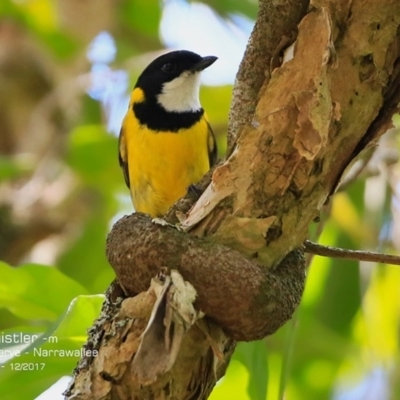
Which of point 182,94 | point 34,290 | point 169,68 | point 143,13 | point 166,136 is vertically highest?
point 143,13

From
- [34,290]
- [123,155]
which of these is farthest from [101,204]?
[34,290]

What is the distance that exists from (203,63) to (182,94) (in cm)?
15

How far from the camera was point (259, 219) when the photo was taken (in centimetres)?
126

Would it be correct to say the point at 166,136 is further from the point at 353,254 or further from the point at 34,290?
the point at 353,254

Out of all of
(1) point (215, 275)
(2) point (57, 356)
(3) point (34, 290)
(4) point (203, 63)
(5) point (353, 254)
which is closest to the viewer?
(1) point (215, 275)

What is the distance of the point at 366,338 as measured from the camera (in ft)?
9.70

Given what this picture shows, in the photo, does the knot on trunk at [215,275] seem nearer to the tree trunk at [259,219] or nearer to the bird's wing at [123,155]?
the tree trunk at [259,219]

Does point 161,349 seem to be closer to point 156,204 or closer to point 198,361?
point 198,361

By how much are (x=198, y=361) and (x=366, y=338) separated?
186 centimetres

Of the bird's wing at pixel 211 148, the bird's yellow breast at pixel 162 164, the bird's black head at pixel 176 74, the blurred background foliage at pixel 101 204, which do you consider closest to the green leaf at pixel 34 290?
the blurred background foliage at pixel 101 204

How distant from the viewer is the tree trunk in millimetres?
1210

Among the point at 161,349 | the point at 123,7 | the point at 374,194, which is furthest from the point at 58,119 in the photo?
the point at 161,349

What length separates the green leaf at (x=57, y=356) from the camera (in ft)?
5.03

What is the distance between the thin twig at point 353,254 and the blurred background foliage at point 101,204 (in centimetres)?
33
